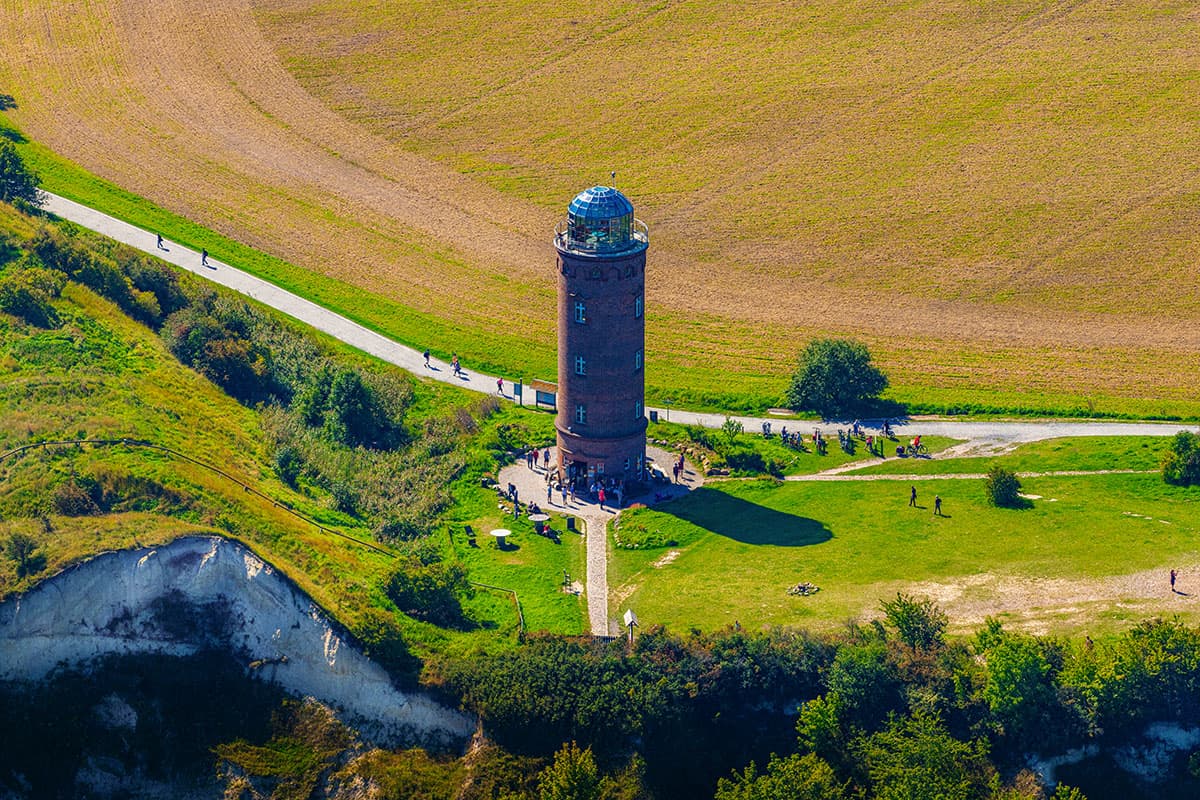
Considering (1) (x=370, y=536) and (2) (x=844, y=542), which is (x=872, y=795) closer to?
(2) (x=844, y=542)

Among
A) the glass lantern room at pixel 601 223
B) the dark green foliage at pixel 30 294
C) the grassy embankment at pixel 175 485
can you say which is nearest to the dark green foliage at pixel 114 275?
the grassy embankment at pixel 175 485

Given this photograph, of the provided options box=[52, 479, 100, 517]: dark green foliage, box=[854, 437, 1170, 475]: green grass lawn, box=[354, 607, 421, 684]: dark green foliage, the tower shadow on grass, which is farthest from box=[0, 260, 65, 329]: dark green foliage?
box=[854, 437, 1170, 475]: green grass lawn

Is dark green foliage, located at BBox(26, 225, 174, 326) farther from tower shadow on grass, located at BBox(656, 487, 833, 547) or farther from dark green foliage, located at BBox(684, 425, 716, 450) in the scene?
tower shadow on grass, located at BBox(656, 487, 833, 547)

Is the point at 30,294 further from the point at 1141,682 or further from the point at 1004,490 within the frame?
the point at 1141,682

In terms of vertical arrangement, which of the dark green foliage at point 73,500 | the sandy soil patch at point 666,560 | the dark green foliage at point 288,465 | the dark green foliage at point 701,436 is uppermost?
the dark green foliage at point 701,436

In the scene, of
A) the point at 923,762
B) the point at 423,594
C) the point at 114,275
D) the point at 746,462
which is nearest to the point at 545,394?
the point at 746,462

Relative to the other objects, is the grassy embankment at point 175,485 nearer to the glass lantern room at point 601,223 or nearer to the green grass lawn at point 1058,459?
the glass lantern room at point 601,223

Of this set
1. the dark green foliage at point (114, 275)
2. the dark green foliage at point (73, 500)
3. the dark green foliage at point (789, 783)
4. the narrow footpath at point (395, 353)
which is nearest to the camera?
the dark green foliage at point (789, 783)
